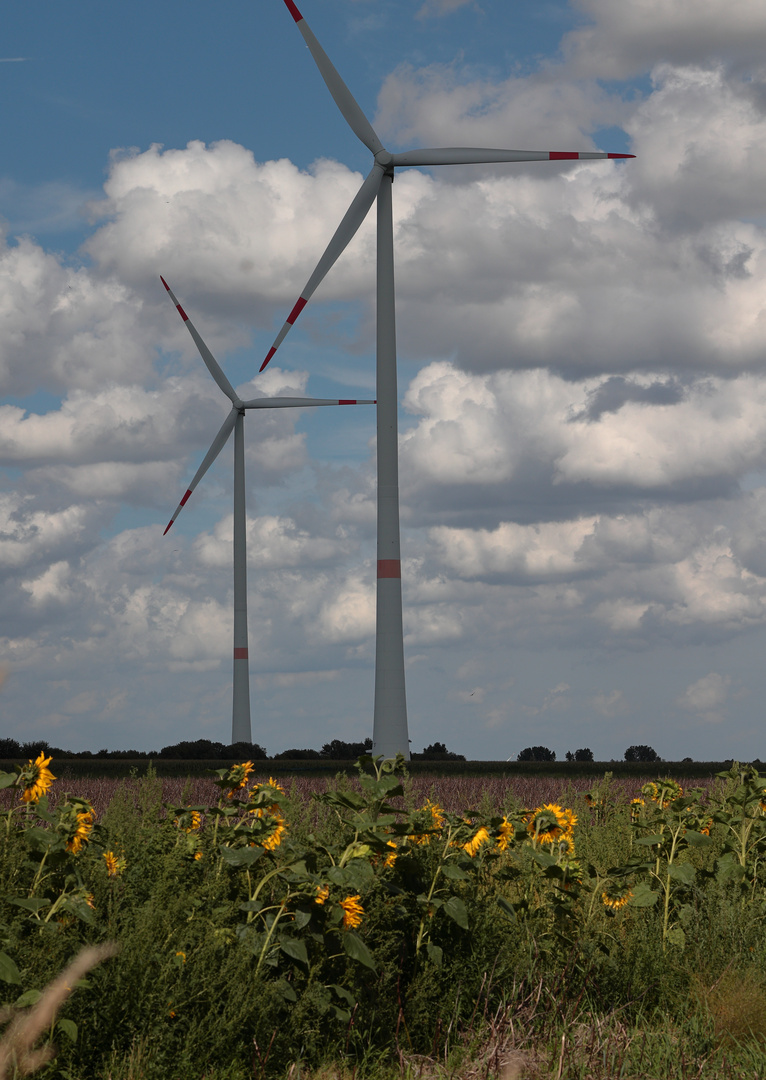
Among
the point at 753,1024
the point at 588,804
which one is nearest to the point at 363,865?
the point at 753,1024

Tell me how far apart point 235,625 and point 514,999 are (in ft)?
123

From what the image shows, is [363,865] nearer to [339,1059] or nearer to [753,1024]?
[339,1059]

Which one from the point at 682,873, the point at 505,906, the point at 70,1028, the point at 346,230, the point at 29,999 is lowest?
the point at 70,1028

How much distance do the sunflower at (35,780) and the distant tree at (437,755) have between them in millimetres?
33874

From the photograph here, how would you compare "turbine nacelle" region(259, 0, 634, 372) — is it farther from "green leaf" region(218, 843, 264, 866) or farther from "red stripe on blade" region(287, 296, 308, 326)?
"green leaf" region(218, 843, 264, 866)

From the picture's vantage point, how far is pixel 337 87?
30234mm

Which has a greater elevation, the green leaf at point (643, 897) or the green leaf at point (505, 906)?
the green leaf at point (505, 906)

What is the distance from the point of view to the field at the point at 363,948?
17.2ft

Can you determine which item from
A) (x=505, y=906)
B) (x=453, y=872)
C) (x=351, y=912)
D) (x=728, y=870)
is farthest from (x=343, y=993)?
(x=728, y=870)

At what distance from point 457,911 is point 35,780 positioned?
2665 millimetres

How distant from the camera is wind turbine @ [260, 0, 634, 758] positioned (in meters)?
27.1

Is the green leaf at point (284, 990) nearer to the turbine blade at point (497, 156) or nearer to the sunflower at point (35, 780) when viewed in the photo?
the sunflower at point (35, 780)

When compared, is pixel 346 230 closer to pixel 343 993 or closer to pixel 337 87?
pixel 337 87

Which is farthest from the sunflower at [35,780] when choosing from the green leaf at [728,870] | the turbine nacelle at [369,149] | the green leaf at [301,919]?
the turbine nacelle at [369,149]
